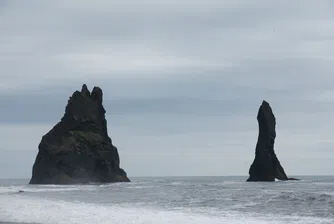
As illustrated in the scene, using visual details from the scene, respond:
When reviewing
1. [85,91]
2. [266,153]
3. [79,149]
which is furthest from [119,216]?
[266,153]

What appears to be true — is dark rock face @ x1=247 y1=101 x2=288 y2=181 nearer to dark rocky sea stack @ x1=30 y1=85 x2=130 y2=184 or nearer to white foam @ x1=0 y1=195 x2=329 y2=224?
dark rocky sea stack @ x1=30 y1=85 x2=130 y2=184

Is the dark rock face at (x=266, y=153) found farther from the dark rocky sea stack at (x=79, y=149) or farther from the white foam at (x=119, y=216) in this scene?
the white foam at (x=119, y=216)

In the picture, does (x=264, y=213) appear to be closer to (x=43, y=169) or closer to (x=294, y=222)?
(x=294, y=222)

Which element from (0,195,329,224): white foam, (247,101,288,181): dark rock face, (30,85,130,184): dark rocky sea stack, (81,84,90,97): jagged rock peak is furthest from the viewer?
(247,101,288,181): dark rock face

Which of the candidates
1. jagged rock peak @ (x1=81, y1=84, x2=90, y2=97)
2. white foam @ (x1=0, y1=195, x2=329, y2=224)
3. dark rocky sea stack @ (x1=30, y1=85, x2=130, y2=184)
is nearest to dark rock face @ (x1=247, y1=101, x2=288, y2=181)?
dark rocky sea stack @ (x1=30, y1=85, x2=130, y2=184)

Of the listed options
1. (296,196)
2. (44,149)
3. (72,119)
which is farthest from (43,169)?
(296,196)

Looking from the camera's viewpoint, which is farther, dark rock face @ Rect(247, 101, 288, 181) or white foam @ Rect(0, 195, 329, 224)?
dark rock face @ Rect(247, 101, 288, 181)

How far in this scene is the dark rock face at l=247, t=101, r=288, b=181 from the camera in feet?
392

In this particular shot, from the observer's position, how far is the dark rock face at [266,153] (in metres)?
120

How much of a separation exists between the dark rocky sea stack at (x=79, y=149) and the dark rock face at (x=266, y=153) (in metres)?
27.3

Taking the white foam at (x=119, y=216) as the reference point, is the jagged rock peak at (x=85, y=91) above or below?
above

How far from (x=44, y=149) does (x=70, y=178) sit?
24.2 ft

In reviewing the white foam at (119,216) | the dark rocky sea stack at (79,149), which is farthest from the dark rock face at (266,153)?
the white foam at (119,216)

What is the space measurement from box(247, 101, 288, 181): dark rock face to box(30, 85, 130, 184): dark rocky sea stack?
27.3 m
